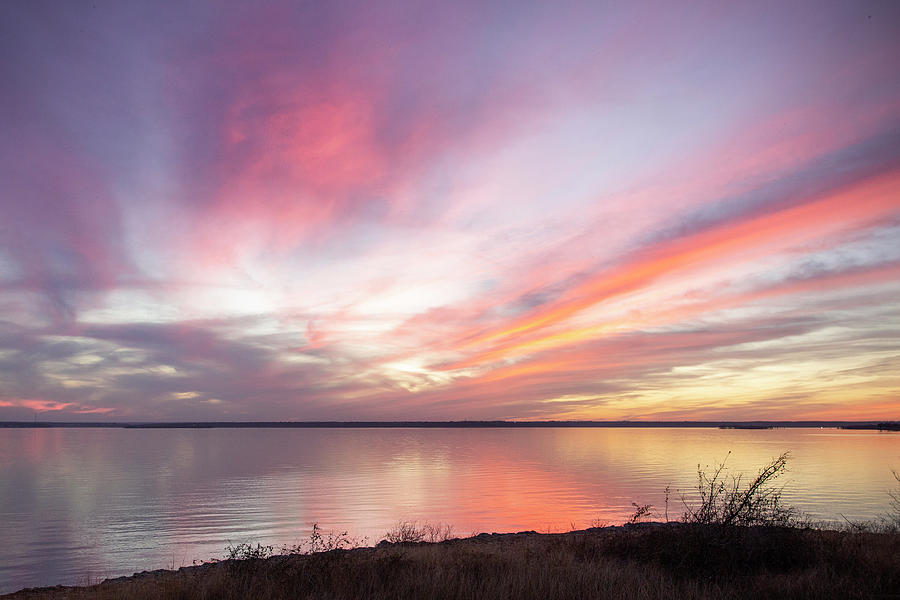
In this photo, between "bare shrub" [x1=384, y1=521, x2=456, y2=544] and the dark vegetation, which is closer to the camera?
the dark vegetation

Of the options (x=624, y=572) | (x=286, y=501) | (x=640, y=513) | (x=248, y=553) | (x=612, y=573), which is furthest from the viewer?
(x=286, y=501)

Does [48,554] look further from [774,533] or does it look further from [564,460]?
[564,460]

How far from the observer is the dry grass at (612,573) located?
10.8 m

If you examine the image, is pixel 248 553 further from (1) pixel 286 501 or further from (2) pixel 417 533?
(1) pixel 286 501

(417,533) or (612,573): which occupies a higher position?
(612,573)

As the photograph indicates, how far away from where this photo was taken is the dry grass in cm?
1077

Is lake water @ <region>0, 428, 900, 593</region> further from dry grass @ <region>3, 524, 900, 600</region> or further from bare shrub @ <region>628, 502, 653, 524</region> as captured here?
dry grass @ <region>3, 524, 900, 600</region>

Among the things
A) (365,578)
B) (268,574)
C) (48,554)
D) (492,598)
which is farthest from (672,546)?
(48,554)

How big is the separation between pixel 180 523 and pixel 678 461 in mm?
61974

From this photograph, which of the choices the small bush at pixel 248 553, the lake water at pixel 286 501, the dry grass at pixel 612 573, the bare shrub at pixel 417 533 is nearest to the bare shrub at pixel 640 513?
the dry grass at pixel 612 573

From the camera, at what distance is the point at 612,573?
11953mm

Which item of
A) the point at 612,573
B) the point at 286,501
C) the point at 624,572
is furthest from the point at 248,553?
the point at 286,501

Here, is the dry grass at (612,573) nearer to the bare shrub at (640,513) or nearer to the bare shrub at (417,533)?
the bare shrub at (640,513)

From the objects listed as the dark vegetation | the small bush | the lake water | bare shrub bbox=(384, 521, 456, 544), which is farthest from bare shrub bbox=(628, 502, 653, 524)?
the small bush
